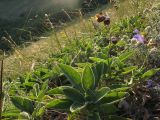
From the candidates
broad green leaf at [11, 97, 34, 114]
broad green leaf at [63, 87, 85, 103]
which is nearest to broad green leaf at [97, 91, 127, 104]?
broad green leaf at [63, 87, 85, 103]

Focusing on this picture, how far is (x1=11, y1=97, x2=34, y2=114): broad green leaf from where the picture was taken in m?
2.66

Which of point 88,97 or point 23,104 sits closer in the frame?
point 88,97

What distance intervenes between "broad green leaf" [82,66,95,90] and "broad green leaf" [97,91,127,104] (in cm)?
10

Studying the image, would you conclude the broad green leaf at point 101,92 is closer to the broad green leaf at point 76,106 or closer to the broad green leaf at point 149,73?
the broad green leaf at point 76,106

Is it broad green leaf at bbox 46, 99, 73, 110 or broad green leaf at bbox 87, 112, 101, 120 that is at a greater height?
broad green leaf at bbox 46, 99, 73, 110

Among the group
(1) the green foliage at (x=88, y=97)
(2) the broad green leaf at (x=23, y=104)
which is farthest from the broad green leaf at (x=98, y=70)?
(2) the broad green leaf at (x=23, y=104)

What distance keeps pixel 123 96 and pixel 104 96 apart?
114mm

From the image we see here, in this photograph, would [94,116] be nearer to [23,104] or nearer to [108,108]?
[108,108]

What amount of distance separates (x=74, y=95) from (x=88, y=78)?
4.7 inches

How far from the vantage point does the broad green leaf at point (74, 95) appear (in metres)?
2.49

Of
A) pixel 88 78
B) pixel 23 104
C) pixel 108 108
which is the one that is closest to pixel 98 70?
pixel 88 78

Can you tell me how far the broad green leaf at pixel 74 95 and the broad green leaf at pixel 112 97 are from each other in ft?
0.33

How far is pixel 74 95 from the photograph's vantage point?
2.51 m

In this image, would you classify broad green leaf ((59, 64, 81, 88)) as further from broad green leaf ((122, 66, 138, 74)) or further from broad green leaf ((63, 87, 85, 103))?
broad green leaf ((122, 66, 138, 74))
